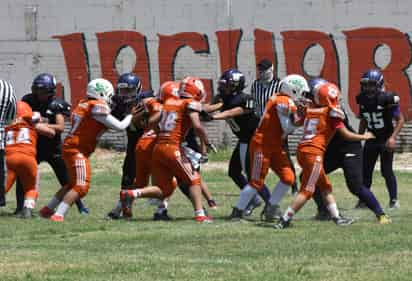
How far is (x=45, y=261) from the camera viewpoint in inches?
376

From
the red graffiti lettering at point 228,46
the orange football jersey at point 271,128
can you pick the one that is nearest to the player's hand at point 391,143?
the orange football jersey at point 271,128

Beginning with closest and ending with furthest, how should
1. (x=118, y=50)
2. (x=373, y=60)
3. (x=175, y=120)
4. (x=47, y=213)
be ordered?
(x=175, y=120), (x=47, y=213), (x=373, y=60), (x=118, y=50)

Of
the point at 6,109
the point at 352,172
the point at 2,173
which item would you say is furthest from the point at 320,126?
the point at 2,173

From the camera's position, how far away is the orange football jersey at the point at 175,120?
12477mm

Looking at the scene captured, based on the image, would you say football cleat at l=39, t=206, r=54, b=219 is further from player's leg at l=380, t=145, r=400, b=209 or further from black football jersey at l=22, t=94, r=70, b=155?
player's leg at l=380, t=145, r=400, b=209

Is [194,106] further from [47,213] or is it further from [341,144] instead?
[47,213]

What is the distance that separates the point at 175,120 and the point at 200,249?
8.21 ft

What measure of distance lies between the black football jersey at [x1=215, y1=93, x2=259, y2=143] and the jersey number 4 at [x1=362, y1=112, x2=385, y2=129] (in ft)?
4.45

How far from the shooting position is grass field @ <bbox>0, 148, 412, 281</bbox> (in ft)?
29.4

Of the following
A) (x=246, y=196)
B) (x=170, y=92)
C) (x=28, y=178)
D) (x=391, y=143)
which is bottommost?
(x=246, y=196)

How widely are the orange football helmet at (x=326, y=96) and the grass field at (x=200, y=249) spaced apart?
1.27 m

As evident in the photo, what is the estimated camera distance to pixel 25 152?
42.4 feet

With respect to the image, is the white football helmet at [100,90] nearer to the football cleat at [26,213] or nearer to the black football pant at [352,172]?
the football cleat at [26,213]

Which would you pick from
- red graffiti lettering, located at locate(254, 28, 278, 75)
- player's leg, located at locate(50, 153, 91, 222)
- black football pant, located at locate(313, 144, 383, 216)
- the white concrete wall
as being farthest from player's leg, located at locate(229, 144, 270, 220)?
red graffiti lettering, located at locate(254, 28, 278, 75)
